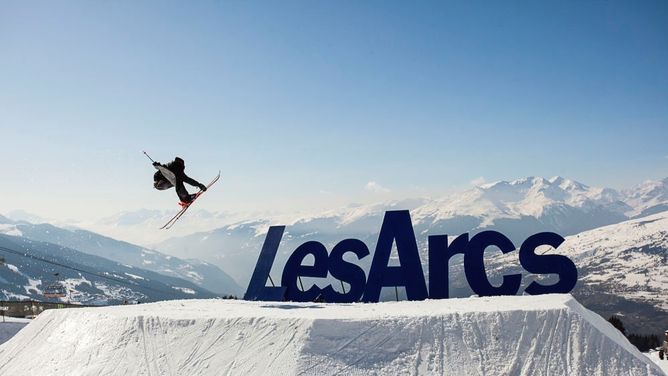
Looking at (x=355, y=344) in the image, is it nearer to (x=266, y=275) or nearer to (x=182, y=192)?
(x=182, y=192)

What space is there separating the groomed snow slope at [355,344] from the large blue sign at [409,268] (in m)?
3.76

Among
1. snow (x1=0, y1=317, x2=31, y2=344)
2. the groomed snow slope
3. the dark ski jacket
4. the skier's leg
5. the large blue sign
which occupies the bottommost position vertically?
snow (x1=0, y1=317, x2=31, y2=344)

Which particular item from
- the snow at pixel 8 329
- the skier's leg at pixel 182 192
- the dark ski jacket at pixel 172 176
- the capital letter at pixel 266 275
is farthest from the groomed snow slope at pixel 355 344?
the snow at pixel 8 329

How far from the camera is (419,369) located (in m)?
20.3

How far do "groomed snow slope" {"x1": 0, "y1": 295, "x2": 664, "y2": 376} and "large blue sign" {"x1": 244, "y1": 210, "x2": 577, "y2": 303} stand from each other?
3.76 m

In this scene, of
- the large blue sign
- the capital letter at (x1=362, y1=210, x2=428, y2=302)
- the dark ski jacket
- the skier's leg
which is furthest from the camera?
the capital letter at (x1=362, y1=210, x2=428, y2=302)

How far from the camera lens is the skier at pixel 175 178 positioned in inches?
957

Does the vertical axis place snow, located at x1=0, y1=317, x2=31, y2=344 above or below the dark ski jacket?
below

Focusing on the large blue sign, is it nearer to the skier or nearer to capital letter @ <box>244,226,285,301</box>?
capital letter @ <box>244,226,285,301</box>

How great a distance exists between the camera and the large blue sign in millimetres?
28453

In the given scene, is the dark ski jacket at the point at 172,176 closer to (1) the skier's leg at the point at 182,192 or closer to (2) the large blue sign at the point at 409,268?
(1) the skier's leg at the point at 182,192

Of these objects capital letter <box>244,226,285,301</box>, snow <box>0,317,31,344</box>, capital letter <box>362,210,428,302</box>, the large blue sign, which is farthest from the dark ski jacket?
snow <box>0,317,31,344</box>

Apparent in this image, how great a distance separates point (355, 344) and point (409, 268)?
9.44 metres

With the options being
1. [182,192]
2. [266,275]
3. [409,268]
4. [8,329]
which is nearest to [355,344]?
[409,268]
